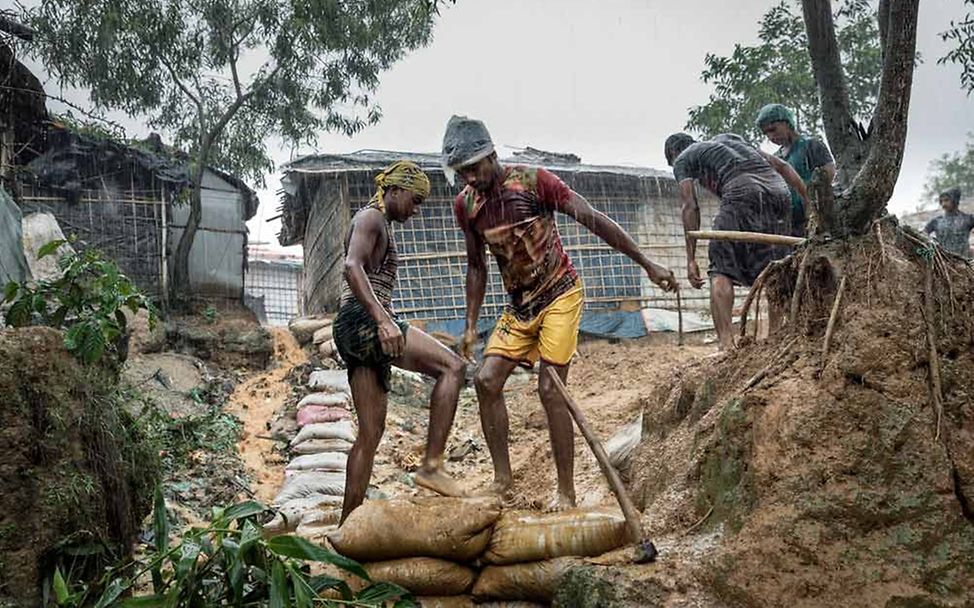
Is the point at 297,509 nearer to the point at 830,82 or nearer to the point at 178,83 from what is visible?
the point at 830,82

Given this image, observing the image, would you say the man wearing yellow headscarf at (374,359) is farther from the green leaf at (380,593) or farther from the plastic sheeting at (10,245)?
the plastic sheeting at (10,245)

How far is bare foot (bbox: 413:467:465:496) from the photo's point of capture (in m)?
3.34

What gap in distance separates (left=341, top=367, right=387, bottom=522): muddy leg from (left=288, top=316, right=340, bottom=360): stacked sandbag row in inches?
285

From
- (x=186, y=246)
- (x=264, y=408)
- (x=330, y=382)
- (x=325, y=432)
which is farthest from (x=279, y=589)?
(x=186, y=246)

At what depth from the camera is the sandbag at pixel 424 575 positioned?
2.93m

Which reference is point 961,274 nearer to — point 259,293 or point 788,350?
point 788,350

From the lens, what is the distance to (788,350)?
2.87 m

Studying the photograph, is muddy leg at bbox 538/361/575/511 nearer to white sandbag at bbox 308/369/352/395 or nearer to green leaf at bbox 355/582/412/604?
green leaf at bbox 355/582/412/604

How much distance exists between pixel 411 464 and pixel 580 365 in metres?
4.21

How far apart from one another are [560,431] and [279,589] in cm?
128

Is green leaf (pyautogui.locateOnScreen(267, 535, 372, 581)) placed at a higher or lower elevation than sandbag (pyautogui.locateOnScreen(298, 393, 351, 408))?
lower

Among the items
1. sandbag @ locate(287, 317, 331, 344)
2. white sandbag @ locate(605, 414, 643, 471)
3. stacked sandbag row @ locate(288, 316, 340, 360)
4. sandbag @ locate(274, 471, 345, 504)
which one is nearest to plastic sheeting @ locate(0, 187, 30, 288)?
sandbag @ locate(274, 471, 345, 504)

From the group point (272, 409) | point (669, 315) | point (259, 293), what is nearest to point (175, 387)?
point (272, 409)

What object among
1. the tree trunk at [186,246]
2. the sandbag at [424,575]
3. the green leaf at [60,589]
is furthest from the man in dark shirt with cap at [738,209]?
the tree trunk at [186,246]
